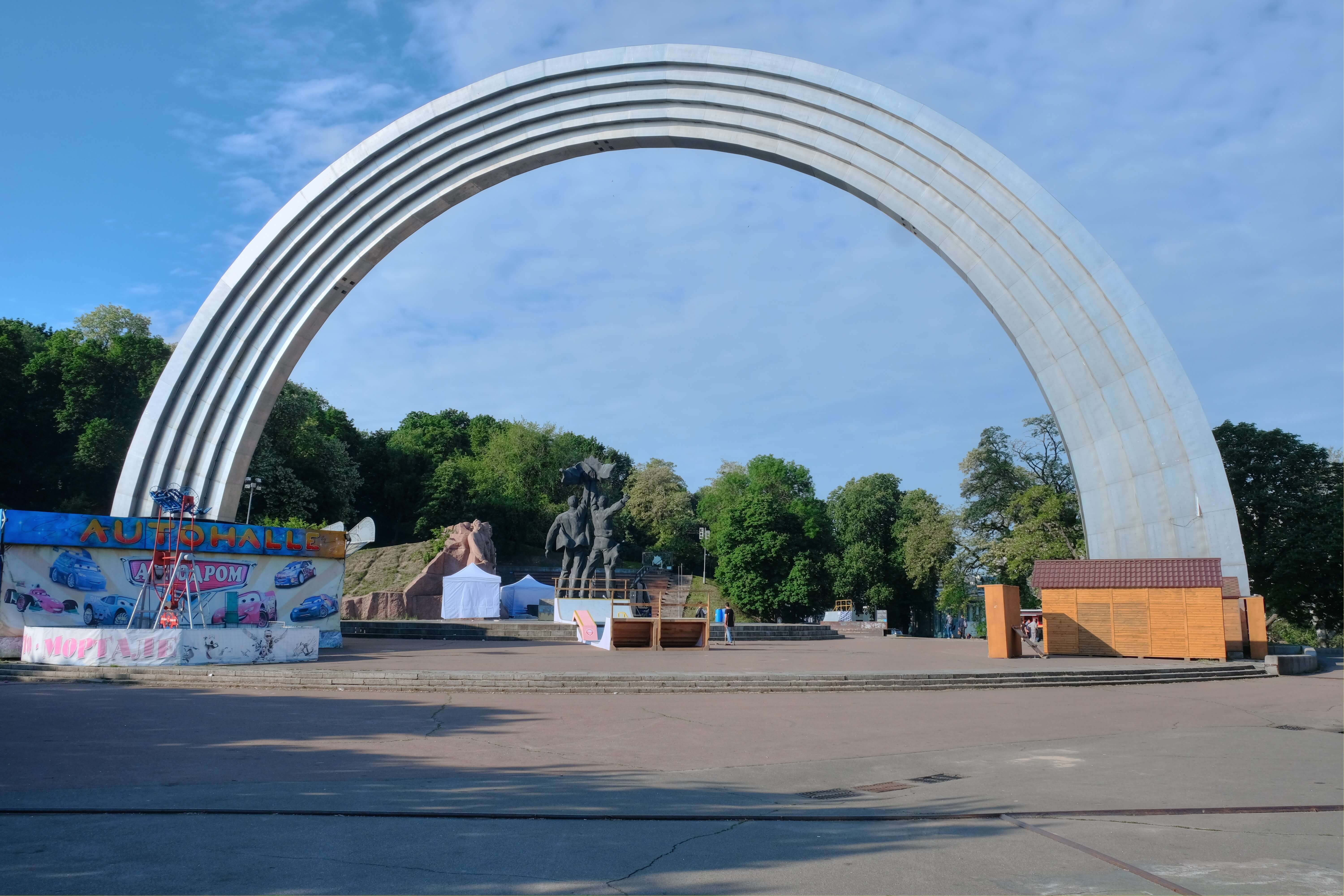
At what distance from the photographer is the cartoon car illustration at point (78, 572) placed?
19906mm

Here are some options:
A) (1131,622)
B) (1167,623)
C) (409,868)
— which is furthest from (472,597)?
(409,868)

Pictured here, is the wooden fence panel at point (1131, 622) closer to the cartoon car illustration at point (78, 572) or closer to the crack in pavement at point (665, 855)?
the crack in pavement at point (665, 855)

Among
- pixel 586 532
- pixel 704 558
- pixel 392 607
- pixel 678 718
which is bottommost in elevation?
pixel 392 607

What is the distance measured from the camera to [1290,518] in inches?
1355

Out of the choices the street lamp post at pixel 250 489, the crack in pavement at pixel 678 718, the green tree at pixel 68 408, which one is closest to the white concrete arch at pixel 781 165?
the street lamp post at pixel 250 489

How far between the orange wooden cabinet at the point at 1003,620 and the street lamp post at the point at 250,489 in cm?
3469

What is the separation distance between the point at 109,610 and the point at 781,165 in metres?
22.7

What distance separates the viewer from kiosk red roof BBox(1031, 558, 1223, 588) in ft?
69.1

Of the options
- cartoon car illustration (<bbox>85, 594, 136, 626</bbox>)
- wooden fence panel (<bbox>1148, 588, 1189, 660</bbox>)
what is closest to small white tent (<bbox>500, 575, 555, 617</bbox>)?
cartoon car illustration (<bbox>85, 594, 136, 626</bbox>)

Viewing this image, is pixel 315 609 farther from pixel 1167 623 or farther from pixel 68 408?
pixel 68 408

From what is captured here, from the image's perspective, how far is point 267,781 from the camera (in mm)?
7203

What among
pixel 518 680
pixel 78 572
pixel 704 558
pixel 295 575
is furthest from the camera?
pixel 704 558

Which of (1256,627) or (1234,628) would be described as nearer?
(1234,628)

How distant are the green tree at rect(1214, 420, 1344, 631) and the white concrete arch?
1303 centimetres
